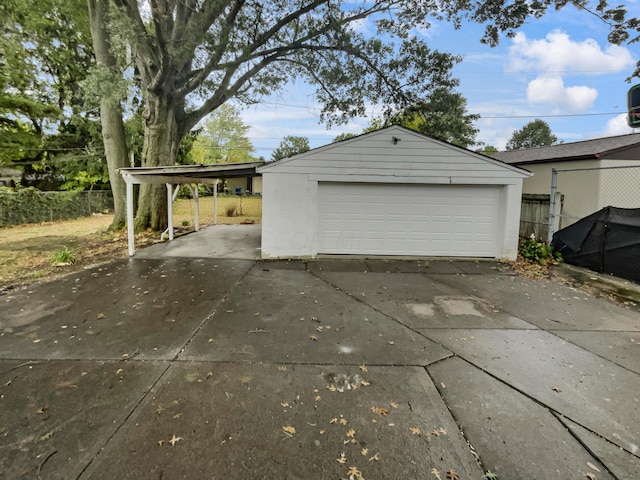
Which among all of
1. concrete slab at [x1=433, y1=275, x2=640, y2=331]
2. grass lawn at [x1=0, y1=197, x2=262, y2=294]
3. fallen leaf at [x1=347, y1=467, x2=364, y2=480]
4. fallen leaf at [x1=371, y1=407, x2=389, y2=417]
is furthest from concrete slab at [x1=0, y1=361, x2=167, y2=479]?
concrete slab at [x1=433, y1=275, x2=640, y2=331]

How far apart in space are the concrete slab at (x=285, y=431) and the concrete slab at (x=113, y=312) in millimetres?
1001

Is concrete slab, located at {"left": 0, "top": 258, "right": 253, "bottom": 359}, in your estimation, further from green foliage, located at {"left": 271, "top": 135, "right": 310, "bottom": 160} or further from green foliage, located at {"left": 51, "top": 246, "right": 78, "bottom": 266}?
green foliage, located at {"left": 271, "top": 135, "right": 310, "bottom": 160}

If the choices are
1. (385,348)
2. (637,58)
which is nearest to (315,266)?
(385,348)

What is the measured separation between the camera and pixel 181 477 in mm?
1903

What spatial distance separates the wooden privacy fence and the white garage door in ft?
7.24

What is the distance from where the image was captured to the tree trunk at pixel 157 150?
35.3 ft

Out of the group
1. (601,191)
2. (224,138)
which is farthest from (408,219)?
(224,138)

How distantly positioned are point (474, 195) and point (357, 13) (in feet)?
24.4

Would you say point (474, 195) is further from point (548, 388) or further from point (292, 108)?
point (292, 108)

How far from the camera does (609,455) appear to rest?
6.93ft

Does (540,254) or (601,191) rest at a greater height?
(601,191)

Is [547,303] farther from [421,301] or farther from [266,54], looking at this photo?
[266,54]

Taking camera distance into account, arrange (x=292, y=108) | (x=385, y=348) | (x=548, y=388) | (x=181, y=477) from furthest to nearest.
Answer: (x=292, y=108), (x=385, y=348), (x=548, y=388), (x=181, y=477)

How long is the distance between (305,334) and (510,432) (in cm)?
219
